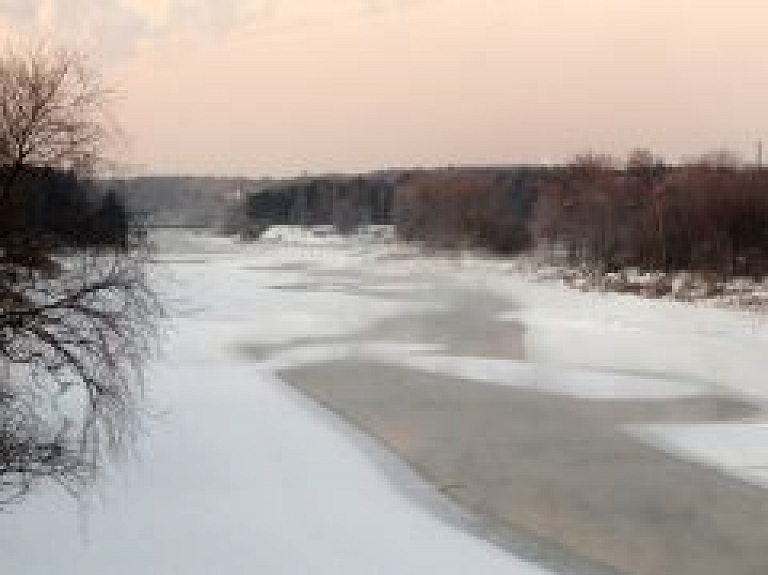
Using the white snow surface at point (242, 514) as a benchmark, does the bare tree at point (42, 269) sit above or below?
above

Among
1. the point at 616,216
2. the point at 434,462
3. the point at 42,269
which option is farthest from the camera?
the point at 616,216

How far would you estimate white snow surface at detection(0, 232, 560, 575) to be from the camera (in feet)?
31.8

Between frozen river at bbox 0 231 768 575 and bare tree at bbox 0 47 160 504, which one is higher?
bare tree at bbox 0 47 160 504

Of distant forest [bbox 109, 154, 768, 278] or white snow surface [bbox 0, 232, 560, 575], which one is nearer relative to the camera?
white snow surface [bbox 0, 232, 560, 575]

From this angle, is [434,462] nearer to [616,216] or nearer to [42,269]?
[42,269]

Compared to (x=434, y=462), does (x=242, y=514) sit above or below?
above

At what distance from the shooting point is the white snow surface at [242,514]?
9.68 m

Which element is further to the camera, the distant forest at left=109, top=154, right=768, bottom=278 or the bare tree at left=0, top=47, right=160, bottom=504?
the distant forest at left=109, top=154, right=768, bottom=278

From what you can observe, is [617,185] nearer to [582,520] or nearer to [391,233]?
[582,520]

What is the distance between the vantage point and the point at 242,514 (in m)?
11.2

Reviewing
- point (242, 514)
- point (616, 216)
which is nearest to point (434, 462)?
point (242, 514)

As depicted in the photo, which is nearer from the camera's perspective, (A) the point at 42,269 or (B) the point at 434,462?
(A) the point at 42,269

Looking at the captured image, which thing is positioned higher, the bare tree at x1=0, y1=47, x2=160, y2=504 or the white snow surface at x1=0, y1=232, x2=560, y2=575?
the bare tree at x1=0, y1=47, x2=160, y2=504

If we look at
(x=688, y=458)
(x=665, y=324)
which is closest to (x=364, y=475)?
(x=688, y=458)
